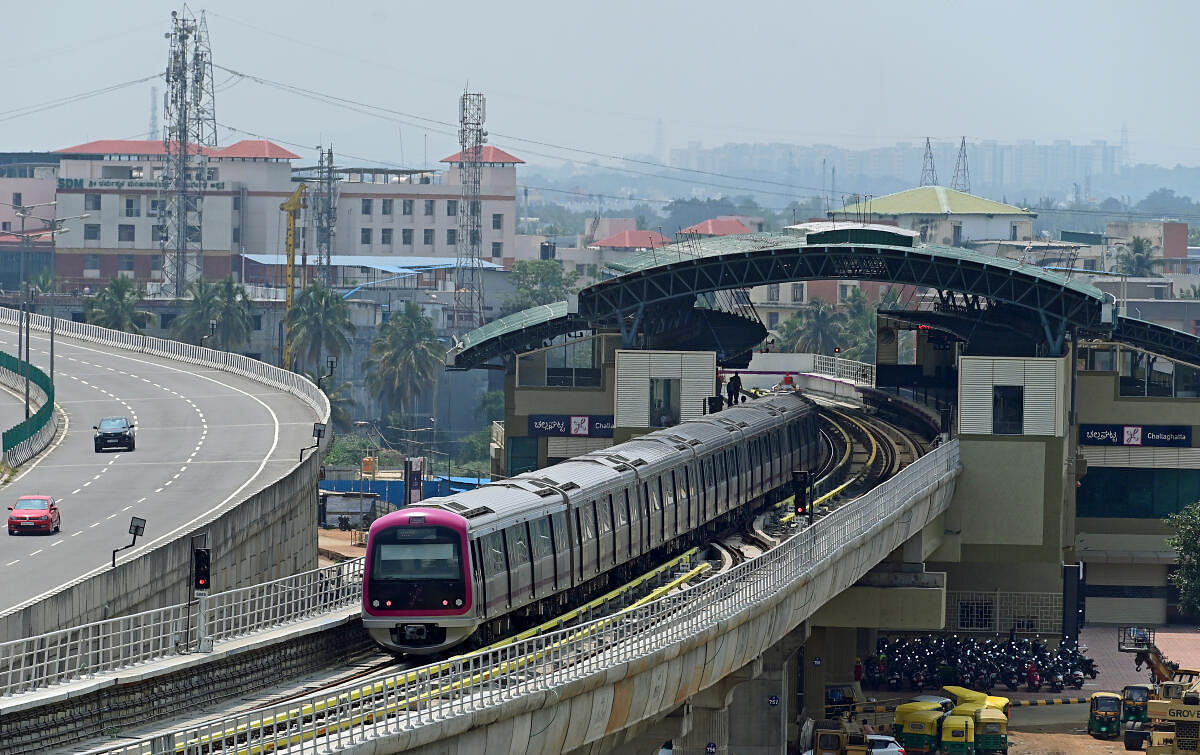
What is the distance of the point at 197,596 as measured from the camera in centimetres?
3738

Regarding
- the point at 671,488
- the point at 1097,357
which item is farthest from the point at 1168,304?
the point at 671,488

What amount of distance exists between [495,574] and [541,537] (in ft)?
9.30

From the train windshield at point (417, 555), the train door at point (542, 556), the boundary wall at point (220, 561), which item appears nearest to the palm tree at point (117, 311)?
the boundary wall at point (220, 561)

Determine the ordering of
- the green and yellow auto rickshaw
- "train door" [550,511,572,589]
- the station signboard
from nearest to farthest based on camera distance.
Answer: "train door" [550,511,572,589] → the green and yellow auto rickshaw → the station signboard

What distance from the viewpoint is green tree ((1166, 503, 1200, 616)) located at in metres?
78.6

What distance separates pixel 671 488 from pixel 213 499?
21.6 metres

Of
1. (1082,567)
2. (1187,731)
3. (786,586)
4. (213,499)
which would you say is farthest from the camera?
(1082,567)

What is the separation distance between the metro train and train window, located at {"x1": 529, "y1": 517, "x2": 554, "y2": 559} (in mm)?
37

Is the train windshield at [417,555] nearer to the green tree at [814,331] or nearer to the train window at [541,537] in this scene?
the train window at [541,537]

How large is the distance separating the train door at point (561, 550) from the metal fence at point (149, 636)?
4.32 metres

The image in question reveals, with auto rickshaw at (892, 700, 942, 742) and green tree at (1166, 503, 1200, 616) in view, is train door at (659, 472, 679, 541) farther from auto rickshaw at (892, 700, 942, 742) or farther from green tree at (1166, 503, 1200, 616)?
green tree at (1166, 503, 1200, 616)

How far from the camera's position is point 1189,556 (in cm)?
7881

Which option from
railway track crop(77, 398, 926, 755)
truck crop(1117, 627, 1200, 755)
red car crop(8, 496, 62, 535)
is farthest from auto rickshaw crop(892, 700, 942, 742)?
red car crop(8, 496, 62, 535)

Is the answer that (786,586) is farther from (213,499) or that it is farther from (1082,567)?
(1082,567)
